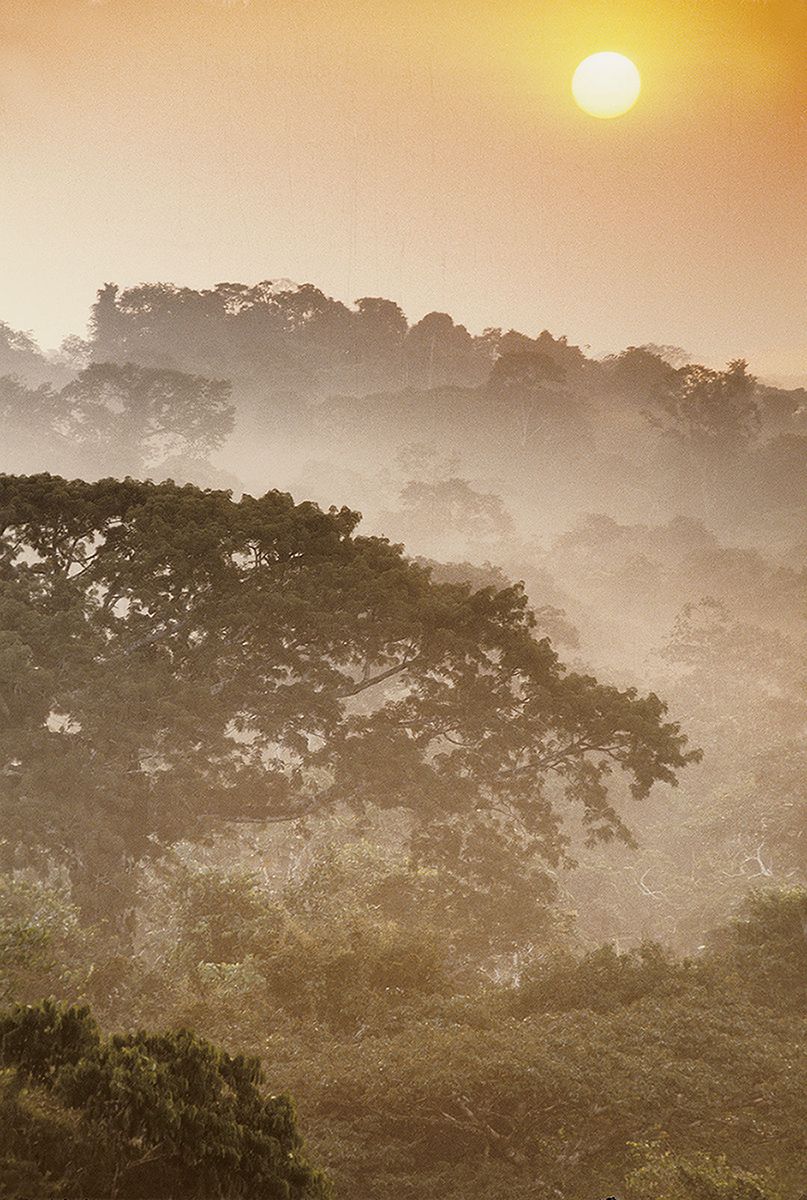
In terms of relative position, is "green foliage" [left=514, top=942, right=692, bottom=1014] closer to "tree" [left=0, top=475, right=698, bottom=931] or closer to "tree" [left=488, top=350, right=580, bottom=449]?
"tree" [left=0, top=475, right=698, bottom=931]

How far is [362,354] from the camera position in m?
92.1

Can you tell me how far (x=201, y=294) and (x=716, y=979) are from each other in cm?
9091

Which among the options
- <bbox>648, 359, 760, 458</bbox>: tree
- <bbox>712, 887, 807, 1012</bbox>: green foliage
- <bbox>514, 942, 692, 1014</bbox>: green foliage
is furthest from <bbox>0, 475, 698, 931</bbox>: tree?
<bbox>648, 359, 760, 458</bbox>: tree

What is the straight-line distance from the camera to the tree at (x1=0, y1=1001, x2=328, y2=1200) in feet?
20.7

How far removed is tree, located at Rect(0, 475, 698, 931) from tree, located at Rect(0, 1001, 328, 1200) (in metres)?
9.16

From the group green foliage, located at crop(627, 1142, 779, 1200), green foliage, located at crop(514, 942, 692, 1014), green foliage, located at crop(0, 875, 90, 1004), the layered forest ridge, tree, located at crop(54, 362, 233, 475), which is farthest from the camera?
tree, located at crop(54, 362, 233, 475)

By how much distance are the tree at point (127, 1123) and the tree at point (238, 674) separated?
9.16 metres

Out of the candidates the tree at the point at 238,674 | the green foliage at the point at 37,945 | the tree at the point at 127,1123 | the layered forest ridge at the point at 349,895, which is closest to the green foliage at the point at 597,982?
the layered forest ridge at the point at 349,895

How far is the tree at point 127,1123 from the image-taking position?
6301mm

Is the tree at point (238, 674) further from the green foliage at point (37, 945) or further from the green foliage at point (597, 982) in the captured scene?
the green foliage at point (597, 982)

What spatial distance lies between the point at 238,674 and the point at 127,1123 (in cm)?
1168

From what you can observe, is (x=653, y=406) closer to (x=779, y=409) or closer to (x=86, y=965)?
(x=779, y=409)

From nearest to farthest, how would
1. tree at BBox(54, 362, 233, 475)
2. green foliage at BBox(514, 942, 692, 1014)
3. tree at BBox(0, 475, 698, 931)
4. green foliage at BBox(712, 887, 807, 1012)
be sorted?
green foliage at BBox(514, 942, 692, 1014) < green foliage at BBox(712, 887, 807, 1012) < tree at BBox(0, 475, 698, 931) < tree at BBox(54, 362, 233, 475)

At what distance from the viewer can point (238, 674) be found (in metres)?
17.8
